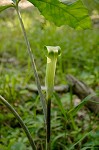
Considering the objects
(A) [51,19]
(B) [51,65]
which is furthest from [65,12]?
(B) [51,65]

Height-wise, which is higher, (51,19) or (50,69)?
(51,19)

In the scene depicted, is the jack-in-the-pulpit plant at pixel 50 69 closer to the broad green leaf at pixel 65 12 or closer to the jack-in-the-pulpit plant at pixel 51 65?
the jack-in-the-pulpit plant at pixel 51 65

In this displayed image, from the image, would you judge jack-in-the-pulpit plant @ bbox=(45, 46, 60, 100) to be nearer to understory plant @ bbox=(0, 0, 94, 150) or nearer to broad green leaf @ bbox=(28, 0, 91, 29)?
understory plant @ bbox=(0, 0, 94, 150)

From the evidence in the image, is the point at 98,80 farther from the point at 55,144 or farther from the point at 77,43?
the point at 77,43

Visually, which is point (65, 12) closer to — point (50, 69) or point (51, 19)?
point (51, 19)

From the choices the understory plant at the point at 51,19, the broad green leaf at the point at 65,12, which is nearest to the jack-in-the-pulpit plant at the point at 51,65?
the understory plant at the point at 51,19

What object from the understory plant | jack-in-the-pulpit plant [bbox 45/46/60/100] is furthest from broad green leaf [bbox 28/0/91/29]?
jack-in-the-pulpit plant [bbox 45/46/60/100]

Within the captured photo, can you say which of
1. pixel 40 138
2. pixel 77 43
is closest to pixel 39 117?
pixel 40 138

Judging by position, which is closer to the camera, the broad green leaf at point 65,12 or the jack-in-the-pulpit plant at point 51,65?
the jack-in-the-pulpit plant at point 51,65
